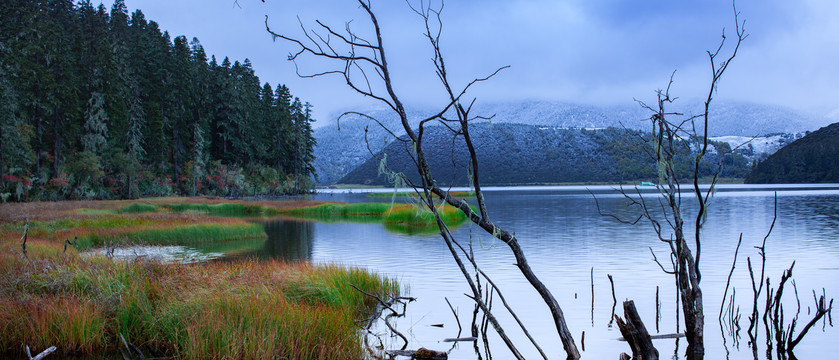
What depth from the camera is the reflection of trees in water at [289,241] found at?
78.7 feet

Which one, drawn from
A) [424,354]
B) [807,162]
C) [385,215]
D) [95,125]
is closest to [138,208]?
[385,215]

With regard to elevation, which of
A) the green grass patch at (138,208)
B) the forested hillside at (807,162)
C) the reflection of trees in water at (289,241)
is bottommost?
the reflection of trees in water at (289,241)

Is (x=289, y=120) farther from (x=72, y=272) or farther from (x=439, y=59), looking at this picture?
(x=439, y=59)

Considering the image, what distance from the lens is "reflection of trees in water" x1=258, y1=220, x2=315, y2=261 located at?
24000mm

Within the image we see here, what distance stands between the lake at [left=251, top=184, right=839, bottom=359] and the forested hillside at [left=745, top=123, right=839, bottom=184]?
118075 mm

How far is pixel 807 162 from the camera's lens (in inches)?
5650

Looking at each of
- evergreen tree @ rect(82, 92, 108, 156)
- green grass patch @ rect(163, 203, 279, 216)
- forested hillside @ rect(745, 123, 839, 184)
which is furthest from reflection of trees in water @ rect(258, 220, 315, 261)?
forested hillside @ rect(745, 123, 839, 184)

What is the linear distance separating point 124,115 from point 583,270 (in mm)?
61043

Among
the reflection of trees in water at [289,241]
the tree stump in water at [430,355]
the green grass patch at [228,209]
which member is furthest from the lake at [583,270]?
the green grass patch at [228,209]

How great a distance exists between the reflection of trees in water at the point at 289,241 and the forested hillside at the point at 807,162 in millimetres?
140183

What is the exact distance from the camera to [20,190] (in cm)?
4881

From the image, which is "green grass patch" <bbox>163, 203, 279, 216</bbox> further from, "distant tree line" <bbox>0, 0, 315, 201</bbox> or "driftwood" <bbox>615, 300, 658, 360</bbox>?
"driftwood" <bbox>615, 300, 658, 360</bbox>

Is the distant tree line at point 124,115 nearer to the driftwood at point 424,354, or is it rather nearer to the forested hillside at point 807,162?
the driftwood at point 424,354

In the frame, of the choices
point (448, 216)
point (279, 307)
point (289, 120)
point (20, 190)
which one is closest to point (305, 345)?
point (279, 307)
